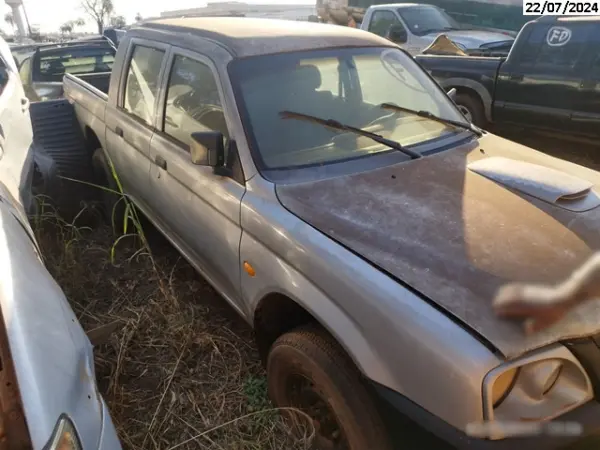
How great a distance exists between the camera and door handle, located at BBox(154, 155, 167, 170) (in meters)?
A: 3.19

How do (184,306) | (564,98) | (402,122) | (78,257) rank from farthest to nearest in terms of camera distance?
1. (564,98)
2. (78,257)
3. (184,306)
4. (402,122)

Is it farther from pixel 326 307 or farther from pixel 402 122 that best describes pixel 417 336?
pixel 402 122

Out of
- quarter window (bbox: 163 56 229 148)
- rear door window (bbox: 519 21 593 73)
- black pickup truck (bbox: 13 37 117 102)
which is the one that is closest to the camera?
quarter window (bbox: 163 56 229 148)

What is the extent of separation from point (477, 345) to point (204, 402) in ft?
5.51

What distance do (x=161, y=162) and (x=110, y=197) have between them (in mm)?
1552

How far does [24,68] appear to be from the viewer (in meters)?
8.23

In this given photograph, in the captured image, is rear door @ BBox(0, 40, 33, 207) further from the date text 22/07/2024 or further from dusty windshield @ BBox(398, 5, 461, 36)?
dusty windshield @ BBox(398, 5, 461, 36)

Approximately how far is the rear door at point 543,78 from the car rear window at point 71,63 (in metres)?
5.81

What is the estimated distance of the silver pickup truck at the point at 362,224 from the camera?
1628mm

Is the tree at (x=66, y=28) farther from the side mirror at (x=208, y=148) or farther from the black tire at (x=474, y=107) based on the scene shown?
the side mirror at (x=208, y=148)

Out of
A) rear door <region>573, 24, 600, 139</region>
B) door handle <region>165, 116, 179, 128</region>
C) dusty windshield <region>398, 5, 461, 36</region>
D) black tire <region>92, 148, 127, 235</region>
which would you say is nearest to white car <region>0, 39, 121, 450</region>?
door handle <region>165, 116, 179, 128</region>

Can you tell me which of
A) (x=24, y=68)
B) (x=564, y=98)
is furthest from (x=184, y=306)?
(x=24, y=68)

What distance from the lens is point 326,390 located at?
6.70 ft

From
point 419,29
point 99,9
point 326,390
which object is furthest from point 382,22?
point 99,9
